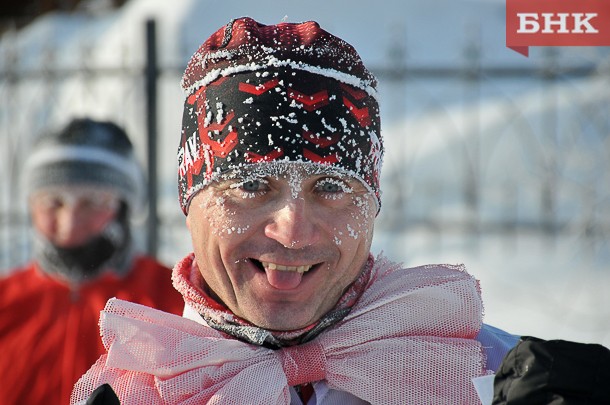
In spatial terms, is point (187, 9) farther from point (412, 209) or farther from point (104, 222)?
point (104, 222)

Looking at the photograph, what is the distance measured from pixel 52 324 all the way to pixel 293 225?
241 centimetres

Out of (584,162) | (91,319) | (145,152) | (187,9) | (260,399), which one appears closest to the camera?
(260,399)

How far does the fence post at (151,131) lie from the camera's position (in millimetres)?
5426

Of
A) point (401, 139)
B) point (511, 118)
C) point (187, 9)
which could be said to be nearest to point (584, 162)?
point (511, 118)

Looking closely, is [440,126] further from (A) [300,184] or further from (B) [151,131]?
(A) [300,184]

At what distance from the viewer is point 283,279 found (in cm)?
165

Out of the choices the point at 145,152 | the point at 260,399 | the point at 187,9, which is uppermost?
the point at 187,9

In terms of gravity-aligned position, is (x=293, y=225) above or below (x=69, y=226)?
above

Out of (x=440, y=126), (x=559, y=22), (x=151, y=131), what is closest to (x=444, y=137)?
(x=440, y=126)

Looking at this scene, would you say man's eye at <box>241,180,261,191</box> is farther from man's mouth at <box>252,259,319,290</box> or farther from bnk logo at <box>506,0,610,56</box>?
bnk logo at <box>506,0,610,56</box>

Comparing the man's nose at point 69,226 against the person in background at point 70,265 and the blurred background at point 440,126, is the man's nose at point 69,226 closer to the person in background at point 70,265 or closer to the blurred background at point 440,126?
the person in background at point 70,265

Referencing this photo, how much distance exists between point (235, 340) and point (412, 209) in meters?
5.94

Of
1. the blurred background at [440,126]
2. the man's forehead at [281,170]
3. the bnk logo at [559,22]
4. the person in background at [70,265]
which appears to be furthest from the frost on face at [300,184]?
the blurred background at [440,126]

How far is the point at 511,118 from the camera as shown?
6.77 m
